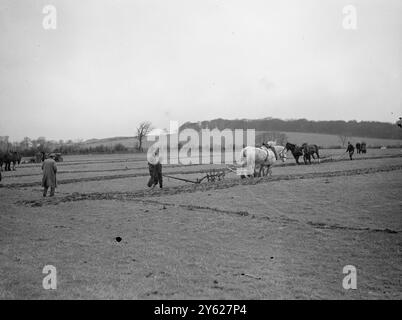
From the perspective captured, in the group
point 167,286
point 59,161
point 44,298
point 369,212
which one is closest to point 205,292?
point 167,286

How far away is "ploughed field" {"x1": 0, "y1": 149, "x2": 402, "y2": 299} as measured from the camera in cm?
535

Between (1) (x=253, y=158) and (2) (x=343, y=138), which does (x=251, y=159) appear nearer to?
(1) (x=253, y=158)

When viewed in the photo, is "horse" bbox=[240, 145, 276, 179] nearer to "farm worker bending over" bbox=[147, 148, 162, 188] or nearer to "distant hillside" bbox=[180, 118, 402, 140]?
"farm worker bending over" bbox=[147, 148, 162, 188]

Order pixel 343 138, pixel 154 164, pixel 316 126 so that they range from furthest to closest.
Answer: pixel 316 126 < pixel 343 138 < pixel 154 164

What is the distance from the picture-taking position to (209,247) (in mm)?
7469

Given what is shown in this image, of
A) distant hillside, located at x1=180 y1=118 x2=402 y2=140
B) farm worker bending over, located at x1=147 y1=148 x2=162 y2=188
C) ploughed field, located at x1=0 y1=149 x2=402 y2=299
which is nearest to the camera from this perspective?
ploughed field, located at x1=0 y1=149 x2=402 y2=299

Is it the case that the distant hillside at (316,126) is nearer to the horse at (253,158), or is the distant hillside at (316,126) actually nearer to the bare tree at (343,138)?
the bare tree at (343,138)

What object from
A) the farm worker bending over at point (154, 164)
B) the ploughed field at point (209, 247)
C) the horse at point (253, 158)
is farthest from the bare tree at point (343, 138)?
the ploughed field at point (209, 247)

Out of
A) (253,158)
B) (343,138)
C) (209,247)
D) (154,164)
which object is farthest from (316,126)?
(209,247)

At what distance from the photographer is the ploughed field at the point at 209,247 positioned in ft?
17.6

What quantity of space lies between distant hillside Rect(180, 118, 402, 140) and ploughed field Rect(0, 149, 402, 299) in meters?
76.4

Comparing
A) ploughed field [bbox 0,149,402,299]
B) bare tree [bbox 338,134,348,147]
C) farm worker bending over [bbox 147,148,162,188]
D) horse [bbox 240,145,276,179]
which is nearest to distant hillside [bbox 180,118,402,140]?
bare tree [bbox 338,134,348,147]

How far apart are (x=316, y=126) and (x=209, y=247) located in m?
108
